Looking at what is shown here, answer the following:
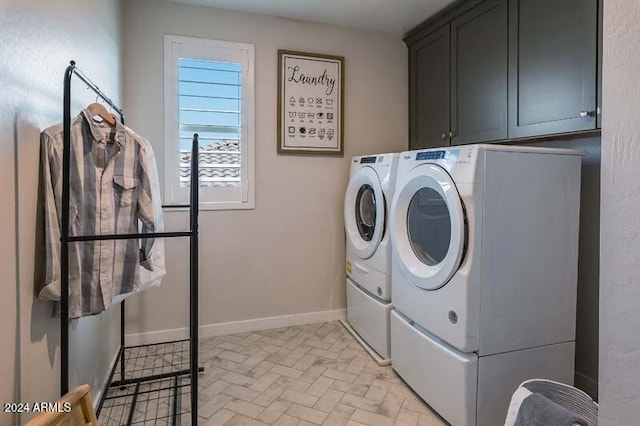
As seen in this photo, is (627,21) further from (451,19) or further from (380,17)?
(380,17)

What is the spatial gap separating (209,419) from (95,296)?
0.83 metres

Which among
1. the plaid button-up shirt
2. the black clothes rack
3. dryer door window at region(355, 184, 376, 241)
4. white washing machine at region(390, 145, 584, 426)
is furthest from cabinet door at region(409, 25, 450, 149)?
the plaid button-up shirt

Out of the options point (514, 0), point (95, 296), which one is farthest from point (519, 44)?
point (95, 296)

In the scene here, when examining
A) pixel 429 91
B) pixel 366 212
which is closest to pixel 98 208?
pixel 366 212

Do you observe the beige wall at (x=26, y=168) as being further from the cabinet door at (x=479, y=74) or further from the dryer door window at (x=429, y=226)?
the cabinet door at (x=479, y=74)

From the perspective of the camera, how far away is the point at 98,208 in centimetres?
131

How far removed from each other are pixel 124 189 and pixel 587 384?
98.3 inches

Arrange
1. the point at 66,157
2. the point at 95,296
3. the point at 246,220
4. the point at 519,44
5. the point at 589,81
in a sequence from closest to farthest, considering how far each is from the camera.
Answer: the point at 66,157
the point at 95,296
the point at 589,81
the point at 519,44
the point at 246,220

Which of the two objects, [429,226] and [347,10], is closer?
[429,226]

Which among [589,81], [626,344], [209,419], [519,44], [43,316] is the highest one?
[519,44]

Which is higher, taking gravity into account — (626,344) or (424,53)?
(424,53)

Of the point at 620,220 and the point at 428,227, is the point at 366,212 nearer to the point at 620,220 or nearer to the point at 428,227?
the point at 428,227

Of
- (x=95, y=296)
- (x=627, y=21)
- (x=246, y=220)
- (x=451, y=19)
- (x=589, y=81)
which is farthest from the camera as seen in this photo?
(x=246, y=220)

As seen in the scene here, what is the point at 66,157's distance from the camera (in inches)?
43.4
